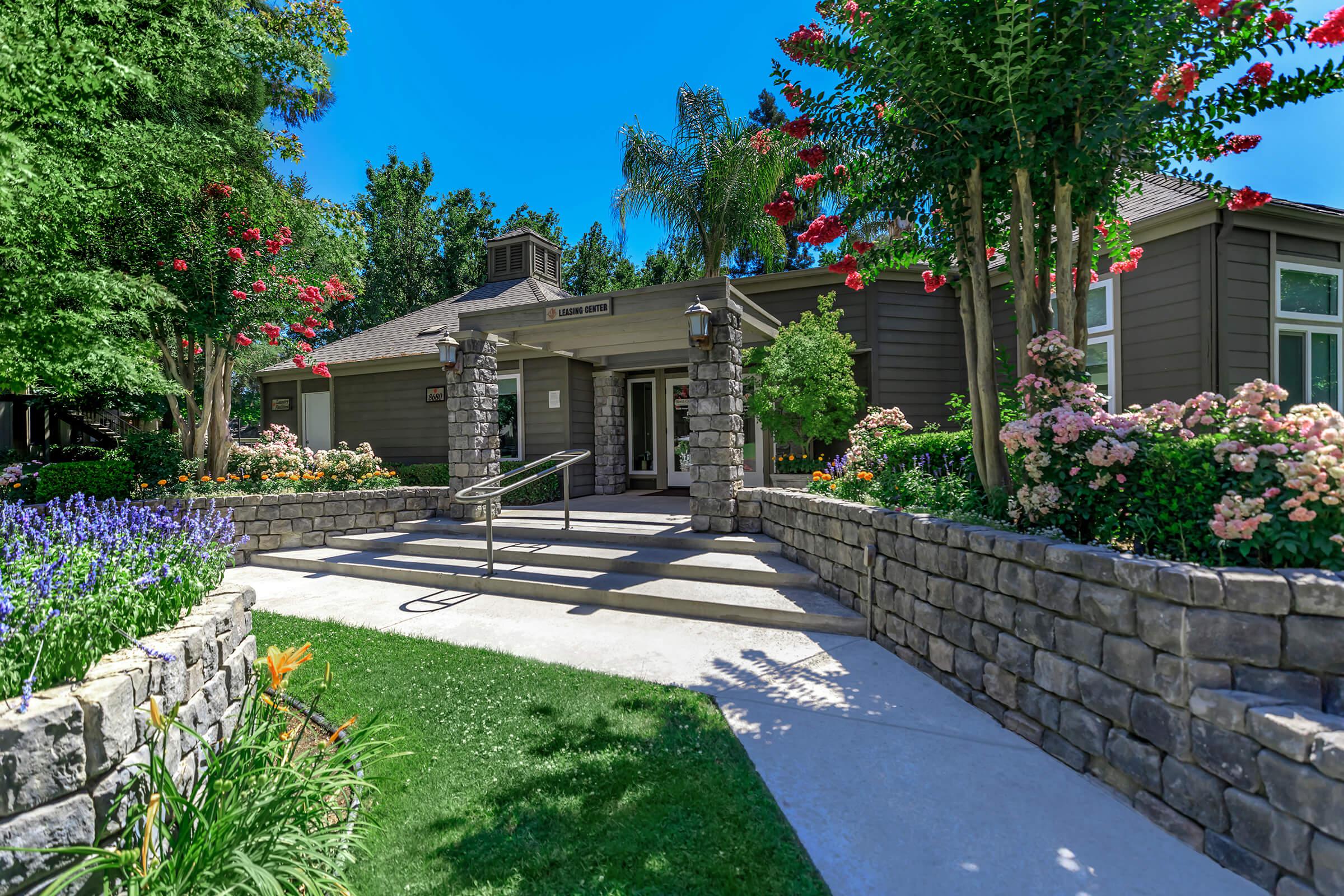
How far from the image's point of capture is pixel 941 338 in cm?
1048

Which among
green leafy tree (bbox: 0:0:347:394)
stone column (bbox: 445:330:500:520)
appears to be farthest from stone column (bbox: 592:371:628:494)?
green leafy tree (bbox: 0:0:347:394)

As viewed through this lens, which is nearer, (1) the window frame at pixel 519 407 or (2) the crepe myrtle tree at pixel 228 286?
(2) the crepe myrtle tree at pixel 228 286

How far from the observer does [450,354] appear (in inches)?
344

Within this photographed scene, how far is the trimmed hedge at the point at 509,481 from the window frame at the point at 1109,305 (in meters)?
8.27

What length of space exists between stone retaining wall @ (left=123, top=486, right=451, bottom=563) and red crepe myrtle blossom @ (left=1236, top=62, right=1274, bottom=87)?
8.93 m

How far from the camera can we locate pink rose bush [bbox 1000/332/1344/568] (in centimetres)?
233

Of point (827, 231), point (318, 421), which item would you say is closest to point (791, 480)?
point (827, 231)

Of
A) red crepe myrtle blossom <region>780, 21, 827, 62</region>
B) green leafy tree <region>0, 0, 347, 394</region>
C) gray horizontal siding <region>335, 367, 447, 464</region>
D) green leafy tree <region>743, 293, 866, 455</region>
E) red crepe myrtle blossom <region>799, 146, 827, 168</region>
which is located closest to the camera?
red crepe myrtle blossom <region>780, 21, 827, 62</region>

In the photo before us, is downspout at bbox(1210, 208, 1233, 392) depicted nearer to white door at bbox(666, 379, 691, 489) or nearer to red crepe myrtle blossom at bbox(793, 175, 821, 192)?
red crepe myrtle blossom at bbox(793, 175, 821, 192)

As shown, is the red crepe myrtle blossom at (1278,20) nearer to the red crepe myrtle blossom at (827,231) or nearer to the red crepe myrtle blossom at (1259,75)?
the red crepe myrtle blossom at (1259,75)

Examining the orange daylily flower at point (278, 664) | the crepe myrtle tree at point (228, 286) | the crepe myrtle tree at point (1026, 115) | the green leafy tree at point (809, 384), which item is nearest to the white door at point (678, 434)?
the green leafy tree at point (809, 384)

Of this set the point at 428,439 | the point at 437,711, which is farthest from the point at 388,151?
the point at 437,711

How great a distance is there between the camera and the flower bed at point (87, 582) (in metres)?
1.91

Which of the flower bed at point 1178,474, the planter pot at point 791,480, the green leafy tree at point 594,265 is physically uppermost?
the green leafy tree at point 594,265
